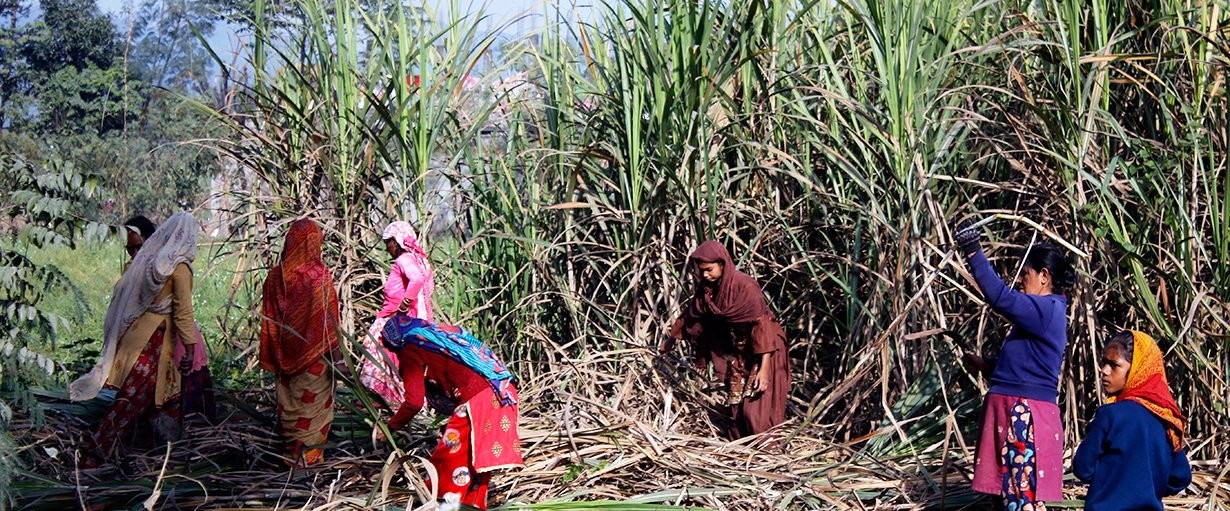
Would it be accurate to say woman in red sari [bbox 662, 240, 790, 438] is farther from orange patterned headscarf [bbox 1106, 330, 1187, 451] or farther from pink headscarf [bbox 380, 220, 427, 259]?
orange patterned headscarf [bbox 1106, 330, 1187, 451]

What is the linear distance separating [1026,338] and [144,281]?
143 inches

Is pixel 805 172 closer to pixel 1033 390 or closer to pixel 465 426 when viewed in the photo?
pixel 1033 390

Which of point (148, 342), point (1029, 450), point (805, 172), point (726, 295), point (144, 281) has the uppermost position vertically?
point (805, 172)

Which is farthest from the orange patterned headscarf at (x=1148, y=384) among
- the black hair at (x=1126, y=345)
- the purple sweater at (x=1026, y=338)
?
the purple sweater at (x=1026, y=338)

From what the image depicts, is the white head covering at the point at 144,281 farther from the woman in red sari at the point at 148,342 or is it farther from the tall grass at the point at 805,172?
the tall grass at the point at 805,172

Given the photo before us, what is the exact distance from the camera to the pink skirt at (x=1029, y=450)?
382cm

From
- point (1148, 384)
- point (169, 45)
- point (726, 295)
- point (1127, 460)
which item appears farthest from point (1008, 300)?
point (169, 45)

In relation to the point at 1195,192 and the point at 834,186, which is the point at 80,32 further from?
the point at 1195,192

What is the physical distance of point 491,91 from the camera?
6.48 meters

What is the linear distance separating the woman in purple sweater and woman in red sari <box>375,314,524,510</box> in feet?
5.28

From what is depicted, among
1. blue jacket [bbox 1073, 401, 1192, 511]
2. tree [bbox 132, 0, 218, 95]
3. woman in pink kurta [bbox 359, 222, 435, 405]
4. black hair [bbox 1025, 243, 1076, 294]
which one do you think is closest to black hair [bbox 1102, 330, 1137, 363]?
blue jacket [bbox 1073, 401, 1192, 511]

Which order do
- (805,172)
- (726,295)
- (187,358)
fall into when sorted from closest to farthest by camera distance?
(726,295), (805,172), (187,358)

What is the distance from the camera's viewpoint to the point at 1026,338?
384cm

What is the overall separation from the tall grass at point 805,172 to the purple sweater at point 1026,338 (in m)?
0.51
